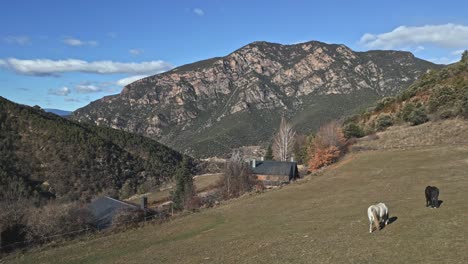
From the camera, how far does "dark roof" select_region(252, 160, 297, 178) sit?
8081 cm

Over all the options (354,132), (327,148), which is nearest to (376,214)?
(327,148)

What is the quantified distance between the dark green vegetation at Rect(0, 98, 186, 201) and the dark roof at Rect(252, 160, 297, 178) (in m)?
38.0

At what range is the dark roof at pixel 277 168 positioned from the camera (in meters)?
80.8

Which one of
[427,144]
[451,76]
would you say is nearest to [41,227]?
[427,144]

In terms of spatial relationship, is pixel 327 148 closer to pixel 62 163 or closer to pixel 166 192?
pixel 166 192

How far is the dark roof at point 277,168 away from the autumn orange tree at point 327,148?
597 cm

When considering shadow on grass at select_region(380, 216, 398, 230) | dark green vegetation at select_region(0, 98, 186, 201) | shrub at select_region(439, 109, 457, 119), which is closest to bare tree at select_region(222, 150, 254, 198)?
shrub at select_region(439, 109, 457, 119)

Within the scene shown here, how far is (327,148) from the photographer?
70.2 metres

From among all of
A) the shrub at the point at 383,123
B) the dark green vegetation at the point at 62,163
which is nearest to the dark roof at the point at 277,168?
the shrub at the point at 383,123

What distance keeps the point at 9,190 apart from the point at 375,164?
7608cm

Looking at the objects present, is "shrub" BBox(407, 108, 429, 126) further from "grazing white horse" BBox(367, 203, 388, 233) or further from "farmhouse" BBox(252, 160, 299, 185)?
"grazing white horse" BBox(367, 203, 388, 233)

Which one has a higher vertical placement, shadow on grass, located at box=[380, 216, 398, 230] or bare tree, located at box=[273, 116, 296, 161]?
bare tree, located at box=[273, 116, 296, 161]

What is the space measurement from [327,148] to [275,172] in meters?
15.4

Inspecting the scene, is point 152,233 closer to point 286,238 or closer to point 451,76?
point 286,238
